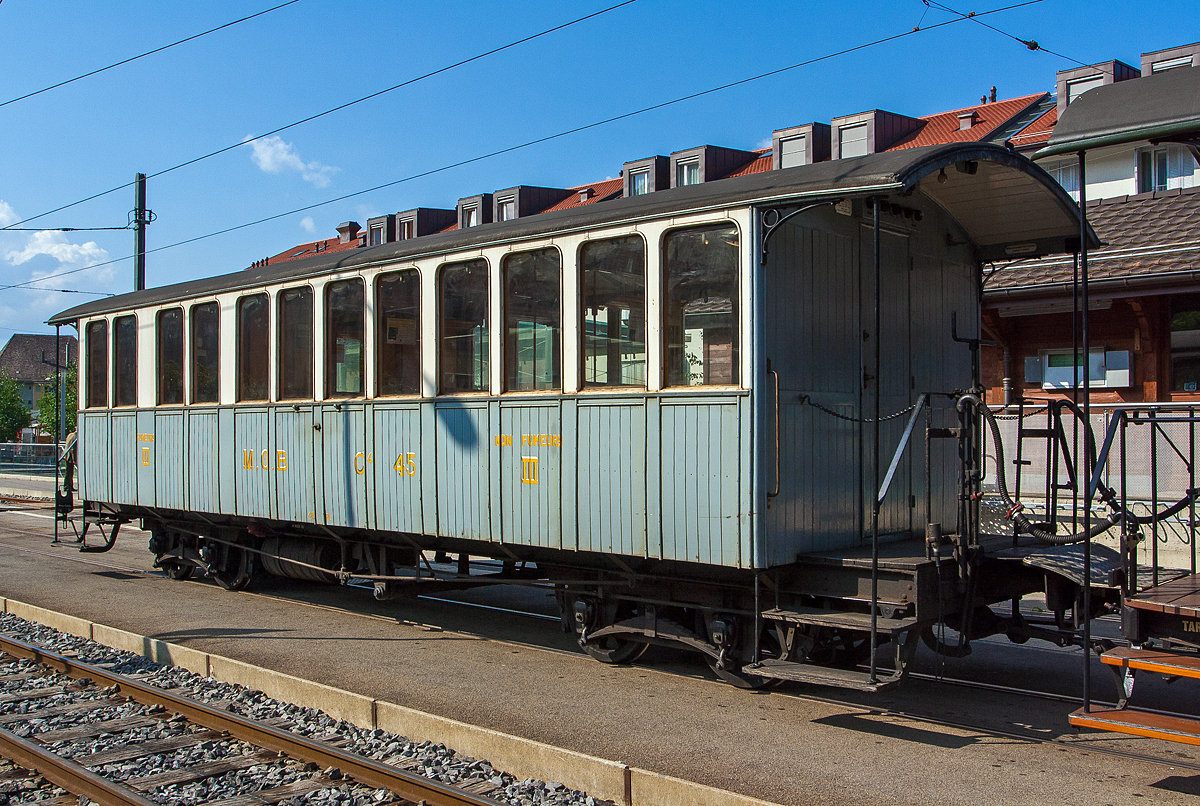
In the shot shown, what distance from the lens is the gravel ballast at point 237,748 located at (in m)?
5.34

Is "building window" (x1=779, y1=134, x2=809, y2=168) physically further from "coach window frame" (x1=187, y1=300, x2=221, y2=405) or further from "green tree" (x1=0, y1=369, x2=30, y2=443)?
"green tree" (x1=0, y1=369, x2=30, y2=443)

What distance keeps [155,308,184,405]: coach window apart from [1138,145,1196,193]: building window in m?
22.5

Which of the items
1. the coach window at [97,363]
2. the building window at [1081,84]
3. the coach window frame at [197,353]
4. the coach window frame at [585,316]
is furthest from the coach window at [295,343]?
the building window at [1081,84]

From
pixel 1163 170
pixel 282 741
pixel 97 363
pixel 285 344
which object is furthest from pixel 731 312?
pixel 1163 170

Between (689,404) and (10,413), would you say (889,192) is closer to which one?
(689,404)

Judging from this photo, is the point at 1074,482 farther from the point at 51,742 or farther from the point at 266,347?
the point at 266,347

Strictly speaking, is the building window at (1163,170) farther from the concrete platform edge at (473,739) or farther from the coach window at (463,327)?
the concrete platform edge at (473,739)

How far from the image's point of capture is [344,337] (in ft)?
31.6

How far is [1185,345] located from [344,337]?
12.0 metres

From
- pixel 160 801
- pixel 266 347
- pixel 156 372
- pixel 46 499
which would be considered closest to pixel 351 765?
pixel 160 801

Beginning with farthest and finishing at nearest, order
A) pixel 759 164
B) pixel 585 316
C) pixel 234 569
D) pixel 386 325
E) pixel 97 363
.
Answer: pixel 759 164, pixel 97 363, pixel 234 569, pixel 386 325, pixel 585 316

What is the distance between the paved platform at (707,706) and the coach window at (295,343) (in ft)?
7.61

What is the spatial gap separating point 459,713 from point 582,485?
1826 millimetres

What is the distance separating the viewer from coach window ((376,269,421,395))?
8.95 m
